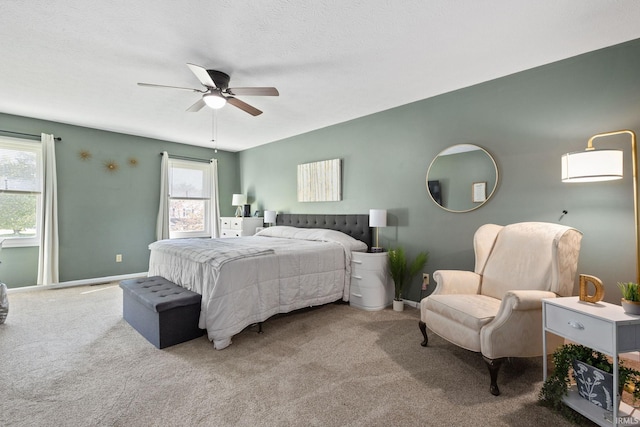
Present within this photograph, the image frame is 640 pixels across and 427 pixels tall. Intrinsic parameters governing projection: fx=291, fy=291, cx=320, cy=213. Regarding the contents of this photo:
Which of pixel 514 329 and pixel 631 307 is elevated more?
pixel 631 307

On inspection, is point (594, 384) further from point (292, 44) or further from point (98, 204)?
point (98, 204)

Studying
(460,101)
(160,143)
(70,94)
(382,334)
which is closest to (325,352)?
(382,334)

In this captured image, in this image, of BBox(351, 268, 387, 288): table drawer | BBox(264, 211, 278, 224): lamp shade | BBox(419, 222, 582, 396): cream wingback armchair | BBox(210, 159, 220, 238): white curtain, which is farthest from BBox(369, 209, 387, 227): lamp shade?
BBox(210, 159, 220, 238): white curtain

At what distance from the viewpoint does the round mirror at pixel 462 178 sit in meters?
3.09

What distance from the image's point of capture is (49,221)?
14.3ft

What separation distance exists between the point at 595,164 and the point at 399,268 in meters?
2.02

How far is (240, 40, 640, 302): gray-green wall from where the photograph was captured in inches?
95.3

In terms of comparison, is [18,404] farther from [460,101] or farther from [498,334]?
[460,101]

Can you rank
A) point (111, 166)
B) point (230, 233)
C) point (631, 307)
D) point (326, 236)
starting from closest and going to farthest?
point (631, 307), point (326, 236), point (111, 166), point (230, 233)

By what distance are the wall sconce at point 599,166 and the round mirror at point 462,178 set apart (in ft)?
2.83

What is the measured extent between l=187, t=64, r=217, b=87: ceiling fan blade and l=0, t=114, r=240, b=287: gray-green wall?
3.51m

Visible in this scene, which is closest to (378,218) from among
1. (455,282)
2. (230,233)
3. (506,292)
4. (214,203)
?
(455,282)

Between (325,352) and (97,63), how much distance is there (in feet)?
11.0

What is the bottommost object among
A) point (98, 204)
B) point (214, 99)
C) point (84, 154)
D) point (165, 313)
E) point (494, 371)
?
point (494, 371)
